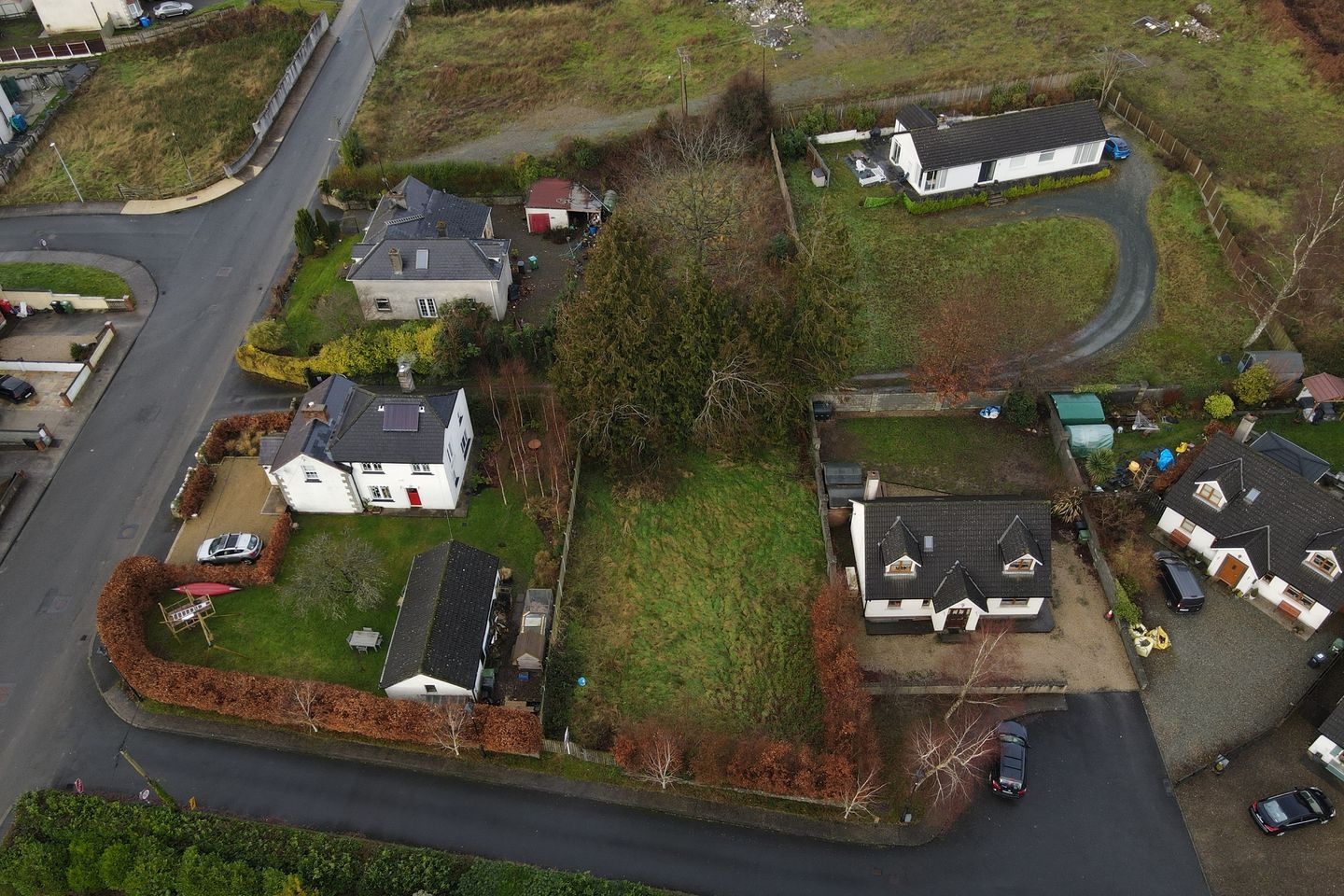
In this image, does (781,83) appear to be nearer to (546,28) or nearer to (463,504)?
(546,28)

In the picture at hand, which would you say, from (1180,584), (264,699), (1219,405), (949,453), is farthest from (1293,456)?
(264,699)

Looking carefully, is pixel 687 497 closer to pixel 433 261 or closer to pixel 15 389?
pixel 433 261

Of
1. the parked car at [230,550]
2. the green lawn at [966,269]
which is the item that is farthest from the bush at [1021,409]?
the parked car at [230,550]

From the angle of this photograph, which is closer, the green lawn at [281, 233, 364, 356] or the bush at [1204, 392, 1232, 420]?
the bush at [1204, 392, 1232, 420]

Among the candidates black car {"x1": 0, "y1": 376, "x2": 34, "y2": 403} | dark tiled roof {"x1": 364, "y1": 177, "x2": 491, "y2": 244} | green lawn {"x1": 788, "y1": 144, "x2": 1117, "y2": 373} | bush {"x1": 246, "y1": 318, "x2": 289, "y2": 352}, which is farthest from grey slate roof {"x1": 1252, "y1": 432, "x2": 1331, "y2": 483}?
black car {"x1": 0, "y1": 376, "x2": 34, "y2": 403}

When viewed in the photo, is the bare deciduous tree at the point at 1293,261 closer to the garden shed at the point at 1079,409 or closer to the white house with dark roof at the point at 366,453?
the garden shed at the point at 1079,409

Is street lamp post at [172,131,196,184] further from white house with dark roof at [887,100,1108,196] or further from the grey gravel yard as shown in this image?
the grey gravel yard
